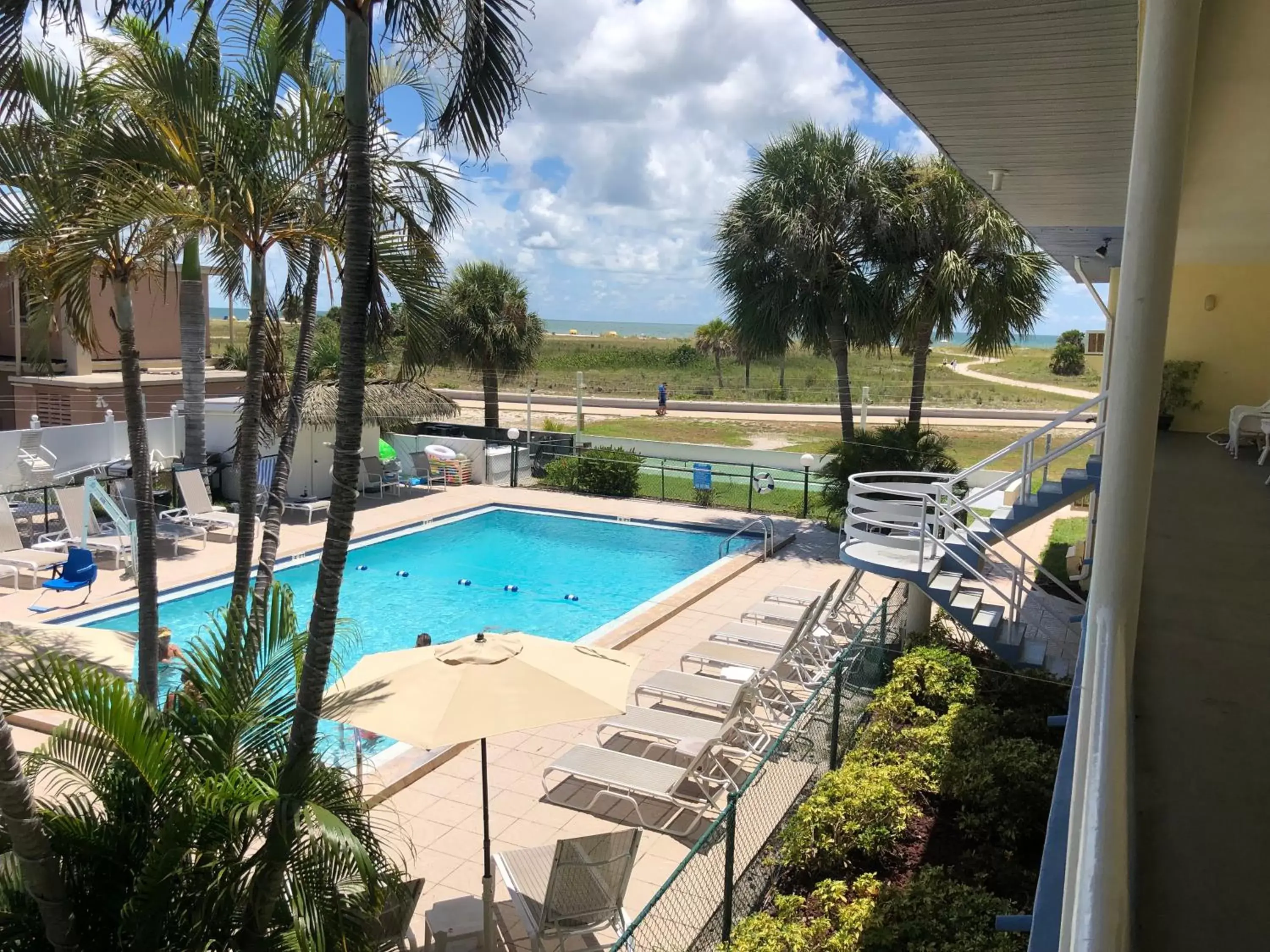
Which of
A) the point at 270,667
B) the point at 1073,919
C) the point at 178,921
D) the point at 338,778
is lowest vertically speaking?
the point at 178,921

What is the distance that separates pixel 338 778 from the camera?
4.34 m

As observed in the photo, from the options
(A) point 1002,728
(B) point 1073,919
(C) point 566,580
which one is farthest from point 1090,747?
(C) point 566,580

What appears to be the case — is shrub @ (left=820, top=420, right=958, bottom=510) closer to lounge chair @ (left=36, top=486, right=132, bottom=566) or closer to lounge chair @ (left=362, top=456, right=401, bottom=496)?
lounge chair @ (left=362, top=456, right=401, bottom=496)

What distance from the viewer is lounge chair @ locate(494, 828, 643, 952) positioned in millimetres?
5254

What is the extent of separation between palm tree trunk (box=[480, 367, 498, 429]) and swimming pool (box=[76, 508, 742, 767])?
683cm

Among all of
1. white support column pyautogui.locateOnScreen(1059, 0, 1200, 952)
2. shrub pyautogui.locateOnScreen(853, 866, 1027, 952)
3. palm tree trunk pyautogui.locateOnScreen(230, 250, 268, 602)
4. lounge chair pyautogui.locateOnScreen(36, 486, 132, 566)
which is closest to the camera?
white support column pyautogui.locateOnScreen(1059, 0, 1200, 952)

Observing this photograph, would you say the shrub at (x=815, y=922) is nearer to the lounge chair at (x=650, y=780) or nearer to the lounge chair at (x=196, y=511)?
the lounge chair at (x=650, y=780)

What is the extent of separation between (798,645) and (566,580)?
681 centimetres

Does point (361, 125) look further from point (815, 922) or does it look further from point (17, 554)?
point (17, 554)

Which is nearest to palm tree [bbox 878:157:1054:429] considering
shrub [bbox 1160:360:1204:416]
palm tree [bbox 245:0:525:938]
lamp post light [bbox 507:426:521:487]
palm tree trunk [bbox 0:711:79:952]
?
shrub [bbox 1160:360:1204:416]

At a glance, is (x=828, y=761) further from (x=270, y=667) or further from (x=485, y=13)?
(x=485, y=13)

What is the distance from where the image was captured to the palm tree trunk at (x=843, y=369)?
1762cm

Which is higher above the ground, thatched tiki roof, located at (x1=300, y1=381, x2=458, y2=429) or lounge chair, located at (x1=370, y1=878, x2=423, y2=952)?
thatched tiki roof, located at (x1=300, y1=381, x2=458, y2=429)

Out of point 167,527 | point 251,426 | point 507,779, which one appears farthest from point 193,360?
point 507,779
